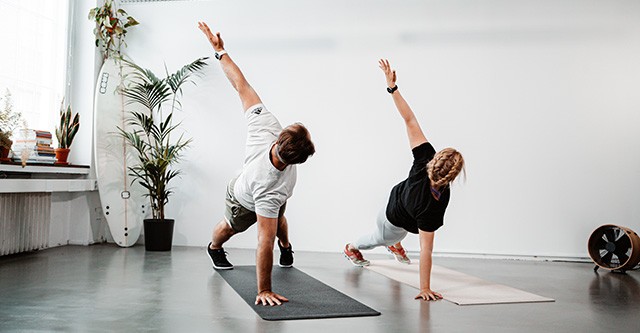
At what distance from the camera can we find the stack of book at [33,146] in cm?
446

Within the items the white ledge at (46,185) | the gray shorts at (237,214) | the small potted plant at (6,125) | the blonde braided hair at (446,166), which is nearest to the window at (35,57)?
the small potted plant at (6,125)

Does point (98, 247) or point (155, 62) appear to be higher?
point (155, 62)

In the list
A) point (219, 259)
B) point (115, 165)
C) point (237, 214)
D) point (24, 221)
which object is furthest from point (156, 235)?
point (237, 214)

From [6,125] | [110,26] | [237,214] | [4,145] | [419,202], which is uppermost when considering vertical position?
[110,26]

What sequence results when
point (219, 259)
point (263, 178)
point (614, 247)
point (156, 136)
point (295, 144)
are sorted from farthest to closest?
1. point (156, 136)
2. point (614, 247)
3. point (219, 259)
4. point (263, 178)
5. point (295, 144)

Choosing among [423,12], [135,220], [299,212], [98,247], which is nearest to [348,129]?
[299,212]

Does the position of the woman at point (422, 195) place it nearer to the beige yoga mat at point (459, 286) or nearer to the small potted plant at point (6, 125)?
the beige yoga mat at point (459, 286)

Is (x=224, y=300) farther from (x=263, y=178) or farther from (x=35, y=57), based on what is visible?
Answer: (x=35, y=57)

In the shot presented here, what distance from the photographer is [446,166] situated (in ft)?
9.80

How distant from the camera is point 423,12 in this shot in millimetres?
5293

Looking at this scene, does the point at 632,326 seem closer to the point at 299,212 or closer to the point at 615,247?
the point at 615,247

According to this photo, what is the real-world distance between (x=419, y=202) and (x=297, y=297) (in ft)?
3.02

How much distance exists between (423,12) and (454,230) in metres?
2.21

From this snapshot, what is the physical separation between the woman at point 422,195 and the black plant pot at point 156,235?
226 centimetres
